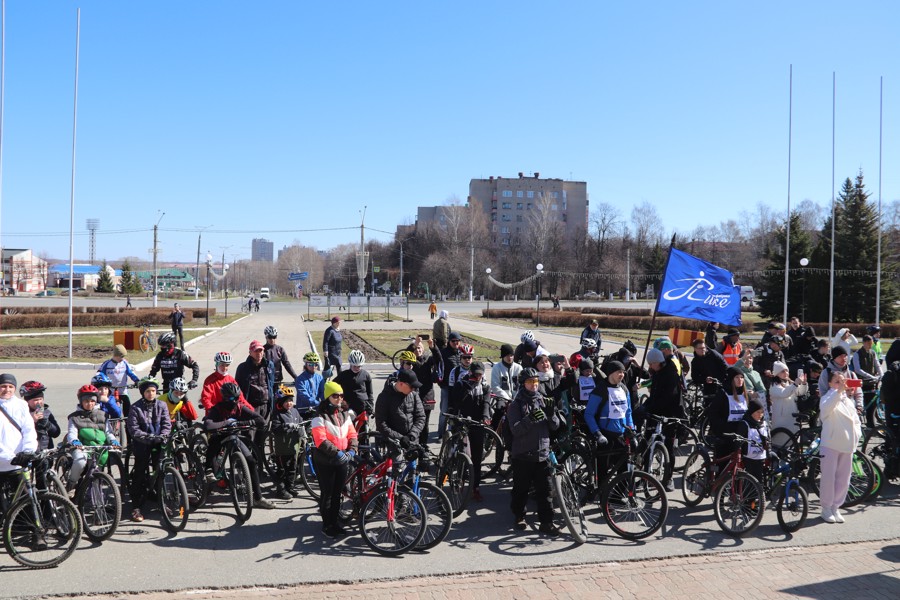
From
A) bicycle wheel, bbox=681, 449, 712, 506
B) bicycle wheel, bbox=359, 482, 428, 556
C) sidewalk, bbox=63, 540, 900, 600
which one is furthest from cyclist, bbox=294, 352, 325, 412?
bicycle wheel, bbox=681, 449, 712, 506

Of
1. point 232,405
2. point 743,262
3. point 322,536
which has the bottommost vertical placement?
point 322,536

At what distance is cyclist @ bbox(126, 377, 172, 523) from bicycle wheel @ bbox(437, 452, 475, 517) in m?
3.12

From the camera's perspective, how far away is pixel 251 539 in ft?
22.5

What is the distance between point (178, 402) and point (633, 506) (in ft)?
17.5

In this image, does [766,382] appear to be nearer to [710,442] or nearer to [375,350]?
[710,442]

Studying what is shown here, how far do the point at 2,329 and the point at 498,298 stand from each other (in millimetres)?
65874

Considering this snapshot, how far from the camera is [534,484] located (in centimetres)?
705

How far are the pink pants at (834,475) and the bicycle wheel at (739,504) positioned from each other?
3.28 feet

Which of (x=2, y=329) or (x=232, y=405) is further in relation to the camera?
(x=2, y=329)

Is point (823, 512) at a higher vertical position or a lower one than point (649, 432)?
lower

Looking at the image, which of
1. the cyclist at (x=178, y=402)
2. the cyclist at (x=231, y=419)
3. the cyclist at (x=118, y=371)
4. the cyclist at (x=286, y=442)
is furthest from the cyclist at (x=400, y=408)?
the cyclist at (x=118, y=371)

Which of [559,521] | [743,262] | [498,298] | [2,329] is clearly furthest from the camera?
[743,262]

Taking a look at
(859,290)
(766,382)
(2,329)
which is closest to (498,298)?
(859,290)

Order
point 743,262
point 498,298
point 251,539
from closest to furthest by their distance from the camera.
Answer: point 251,539 < point 498,298 < point 743,262
